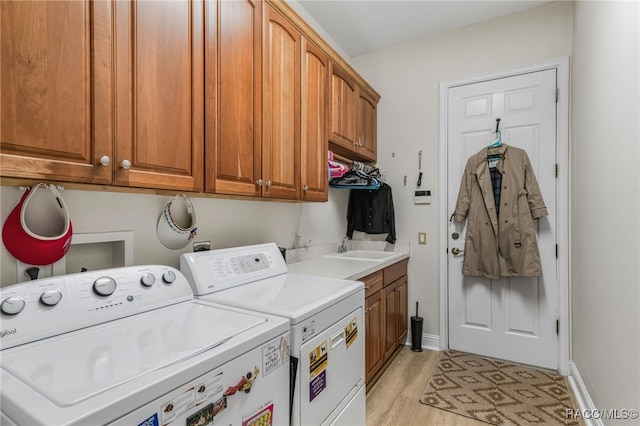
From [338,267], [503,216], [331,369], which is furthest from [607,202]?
[331,369]

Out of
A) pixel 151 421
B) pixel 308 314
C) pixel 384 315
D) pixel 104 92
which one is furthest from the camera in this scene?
pixel 384 315

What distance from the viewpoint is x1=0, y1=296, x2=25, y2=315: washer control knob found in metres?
0.83

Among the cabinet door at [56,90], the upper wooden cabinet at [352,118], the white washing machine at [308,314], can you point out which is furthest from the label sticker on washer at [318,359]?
the upper wooden cabinet at [352,118]

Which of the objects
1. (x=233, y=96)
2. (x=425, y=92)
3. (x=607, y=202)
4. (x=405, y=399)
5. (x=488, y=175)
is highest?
(x=425, y=92)

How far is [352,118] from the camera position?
267cm

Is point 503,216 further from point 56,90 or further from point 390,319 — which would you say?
point 56,90

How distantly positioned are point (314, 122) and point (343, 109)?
51 cm

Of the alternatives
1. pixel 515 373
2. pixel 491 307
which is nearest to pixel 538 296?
pixel 491 307

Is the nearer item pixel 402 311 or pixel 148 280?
pixel 148 280

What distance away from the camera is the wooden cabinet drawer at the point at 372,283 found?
6.77 feet

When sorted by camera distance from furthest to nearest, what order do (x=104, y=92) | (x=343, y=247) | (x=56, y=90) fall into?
(x=343, y=247) → (x=104, y=92) → (x=56, y=90)

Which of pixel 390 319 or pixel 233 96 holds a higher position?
pixel 233 96

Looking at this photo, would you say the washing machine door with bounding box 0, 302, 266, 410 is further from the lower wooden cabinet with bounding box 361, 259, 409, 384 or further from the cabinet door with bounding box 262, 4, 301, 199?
the lower wooden cabinet with bounding box 361, 259, 409, 384

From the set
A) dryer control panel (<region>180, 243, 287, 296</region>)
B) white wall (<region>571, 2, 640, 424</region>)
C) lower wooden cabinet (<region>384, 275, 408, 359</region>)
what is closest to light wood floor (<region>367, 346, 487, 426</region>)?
lower wooden cabinet (<region>384, 275, 408, 359</region>)
